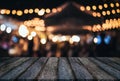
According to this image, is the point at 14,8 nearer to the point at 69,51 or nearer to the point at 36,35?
the point at 36,35

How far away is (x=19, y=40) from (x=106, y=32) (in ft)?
14.5

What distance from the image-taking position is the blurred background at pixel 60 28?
37.9 ft

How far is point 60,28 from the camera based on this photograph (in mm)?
12695

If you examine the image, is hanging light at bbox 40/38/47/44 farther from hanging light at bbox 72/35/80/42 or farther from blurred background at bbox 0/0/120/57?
hanging light at bbox 72/35/80/42

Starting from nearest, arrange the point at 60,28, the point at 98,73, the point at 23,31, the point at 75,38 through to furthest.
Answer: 1. the point at 98,73
2. the point at 23,31
3. the point at 60,28
4. the point at 75,38

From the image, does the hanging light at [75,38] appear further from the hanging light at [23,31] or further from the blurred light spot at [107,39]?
the hanging light at [23,31]

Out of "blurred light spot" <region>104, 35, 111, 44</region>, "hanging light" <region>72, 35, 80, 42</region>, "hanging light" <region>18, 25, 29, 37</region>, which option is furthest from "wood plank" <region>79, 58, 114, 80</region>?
"blurred light spot" <region>104, 35, 111, 44</region>

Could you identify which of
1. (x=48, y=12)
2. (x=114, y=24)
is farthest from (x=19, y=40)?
(x=114, y=24)

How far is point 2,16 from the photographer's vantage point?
1159cm

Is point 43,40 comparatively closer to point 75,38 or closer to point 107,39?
point 75,38

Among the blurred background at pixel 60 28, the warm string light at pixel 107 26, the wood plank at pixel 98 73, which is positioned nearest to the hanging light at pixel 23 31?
the blurred background at pixel 60 28

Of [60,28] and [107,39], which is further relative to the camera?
[107,39]

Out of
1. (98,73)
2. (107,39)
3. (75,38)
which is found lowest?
(98,73)

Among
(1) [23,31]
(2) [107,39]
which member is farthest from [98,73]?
(2) [107,39]
